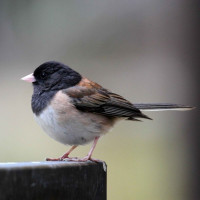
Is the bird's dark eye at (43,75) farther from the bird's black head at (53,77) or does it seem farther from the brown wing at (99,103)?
the brown wing at (99,103)

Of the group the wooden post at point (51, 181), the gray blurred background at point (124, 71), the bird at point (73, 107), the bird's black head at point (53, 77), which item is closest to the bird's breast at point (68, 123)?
the bird at point (73, 107)

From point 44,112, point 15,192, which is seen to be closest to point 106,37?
point 44,112

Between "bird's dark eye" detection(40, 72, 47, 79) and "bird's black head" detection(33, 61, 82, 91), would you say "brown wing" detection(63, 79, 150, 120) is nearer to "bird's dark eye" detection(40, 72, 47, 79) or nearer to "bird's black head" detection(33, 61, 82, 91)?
"bird's black head" detection(33, 61, 82, 91)

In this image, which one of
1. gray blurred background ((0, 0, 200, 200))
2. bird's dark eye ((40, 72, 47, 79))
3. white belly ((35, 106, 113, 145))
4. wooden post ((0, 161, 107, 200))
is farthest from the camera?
gray blurred background ((0, 0, 200, 200))

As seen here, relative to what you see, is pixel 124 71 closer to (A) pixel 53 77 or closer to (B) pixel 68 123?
(A) pixel 53 77

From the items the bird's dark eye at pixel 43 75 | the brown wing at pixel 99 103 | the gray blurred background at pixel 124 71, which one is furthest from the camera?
the gray blurred background at pixel 124 71

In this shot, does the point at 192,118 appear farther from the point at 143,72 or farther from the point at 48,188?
the point at 48,188

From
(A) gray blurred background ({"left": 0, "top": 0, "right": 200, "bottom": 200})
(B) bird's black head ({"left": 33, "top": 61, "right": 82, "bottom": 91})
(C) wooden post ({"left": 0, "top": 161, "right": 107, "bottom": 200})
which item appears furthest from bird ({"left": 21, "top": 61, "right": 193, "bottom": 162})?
(A) gray blurred background ({"left": 0, "top": 0, "right": 200, "bottom": 200})
